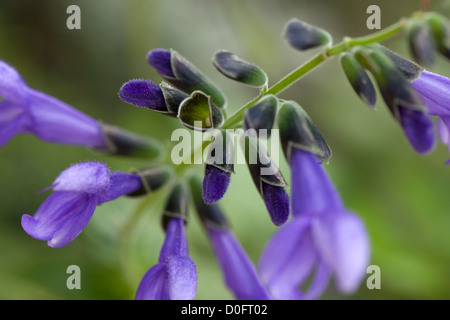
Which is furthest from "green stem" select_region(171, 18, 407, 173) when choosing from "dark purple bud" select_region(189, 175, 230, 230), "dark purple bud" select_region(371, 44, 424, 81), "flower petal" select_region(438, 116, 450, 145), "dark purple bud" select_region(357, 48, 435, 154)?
"dark purple bud" select_region(189, 175, 230, 230)

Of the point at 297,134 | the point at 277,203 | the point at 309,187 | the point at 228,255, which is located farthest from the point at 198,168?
the point at 309,187

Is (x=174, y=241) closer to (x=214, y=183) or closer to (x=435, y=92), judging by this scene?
(x=214, y=183)

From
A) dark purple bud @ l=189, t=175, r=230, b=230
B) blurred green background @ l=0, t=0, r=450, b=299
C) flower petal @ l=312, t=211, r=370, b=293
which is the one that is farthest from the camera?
blurred green background @ l=0, t=0, r=450, b=299

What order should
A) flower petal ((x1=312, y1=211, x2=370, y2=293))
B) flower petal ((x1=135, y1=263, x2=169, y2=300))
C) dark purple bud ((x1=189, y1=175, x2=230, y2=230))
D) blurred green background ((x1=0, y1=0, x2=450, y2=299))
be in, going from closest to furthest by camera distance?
1. flower petal ((x1=312, y1=211, x2=370, y2=293))
2. flower petal ((x1=135, y1=263, x2=169, y2=300))
3. dark purple bud ((x1=189, y1=175, x2=230, y2=230))
4. blurred green background ((x1=0, y1=0, x2=450, y2=299))

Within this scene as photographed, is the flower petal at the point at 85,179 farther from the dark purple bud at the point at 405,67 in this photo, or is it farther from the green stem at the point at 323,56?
the dark purple bud at the point at 405,67

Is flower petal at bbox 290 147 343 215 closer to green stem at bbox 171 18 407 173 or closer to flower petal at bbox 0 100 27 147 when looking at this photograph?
green stem at bbox 171 18 407 173

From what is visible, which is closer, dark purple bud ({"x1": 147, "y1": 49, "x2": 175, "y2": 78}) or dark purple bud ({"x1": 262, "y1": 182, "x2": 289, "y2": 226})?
dark purple bud ({"x1": 262, "y1": 182, "x2": 289, "y2": 226})
